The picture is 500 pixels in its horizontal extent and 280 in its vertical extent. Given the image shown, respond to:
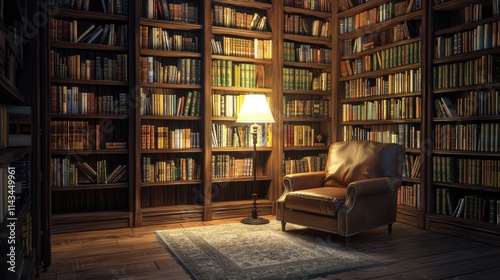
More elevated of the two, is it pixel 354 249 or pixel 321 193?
pixel 321 193

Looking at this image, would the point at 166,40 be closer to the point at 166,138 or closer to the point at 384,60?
the point at 166,138

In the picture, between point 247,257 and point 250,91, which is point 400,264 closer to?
point 247,257

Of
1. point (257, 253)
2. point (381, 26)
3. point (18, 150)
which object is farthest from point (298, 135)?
point (18, 150)

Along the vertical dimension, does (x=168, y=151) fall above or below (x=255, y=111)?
below

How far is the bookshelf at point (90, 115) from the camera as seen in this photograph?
4.28m

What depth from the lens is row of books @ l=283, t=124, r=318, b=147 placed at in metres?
5.28

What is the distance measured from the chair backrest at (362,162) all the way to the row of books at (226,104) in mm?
1249

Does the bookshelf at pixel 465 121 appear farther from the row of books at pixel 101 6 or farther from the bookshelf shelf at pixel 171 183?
the row of books at pixel 101 6

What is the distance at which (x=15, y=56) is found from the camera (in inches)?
82.3

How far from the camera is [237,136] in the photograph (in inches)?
198

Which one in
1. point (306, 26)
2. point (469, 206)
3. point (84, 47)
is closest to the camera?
point (469, 206)

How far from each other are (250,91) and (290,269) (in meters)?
2.57

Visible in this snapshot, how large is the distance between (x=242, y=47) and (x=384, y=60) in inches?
64.3

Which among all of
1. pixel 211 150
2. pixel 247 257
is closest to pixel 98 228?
pixel 211 150
